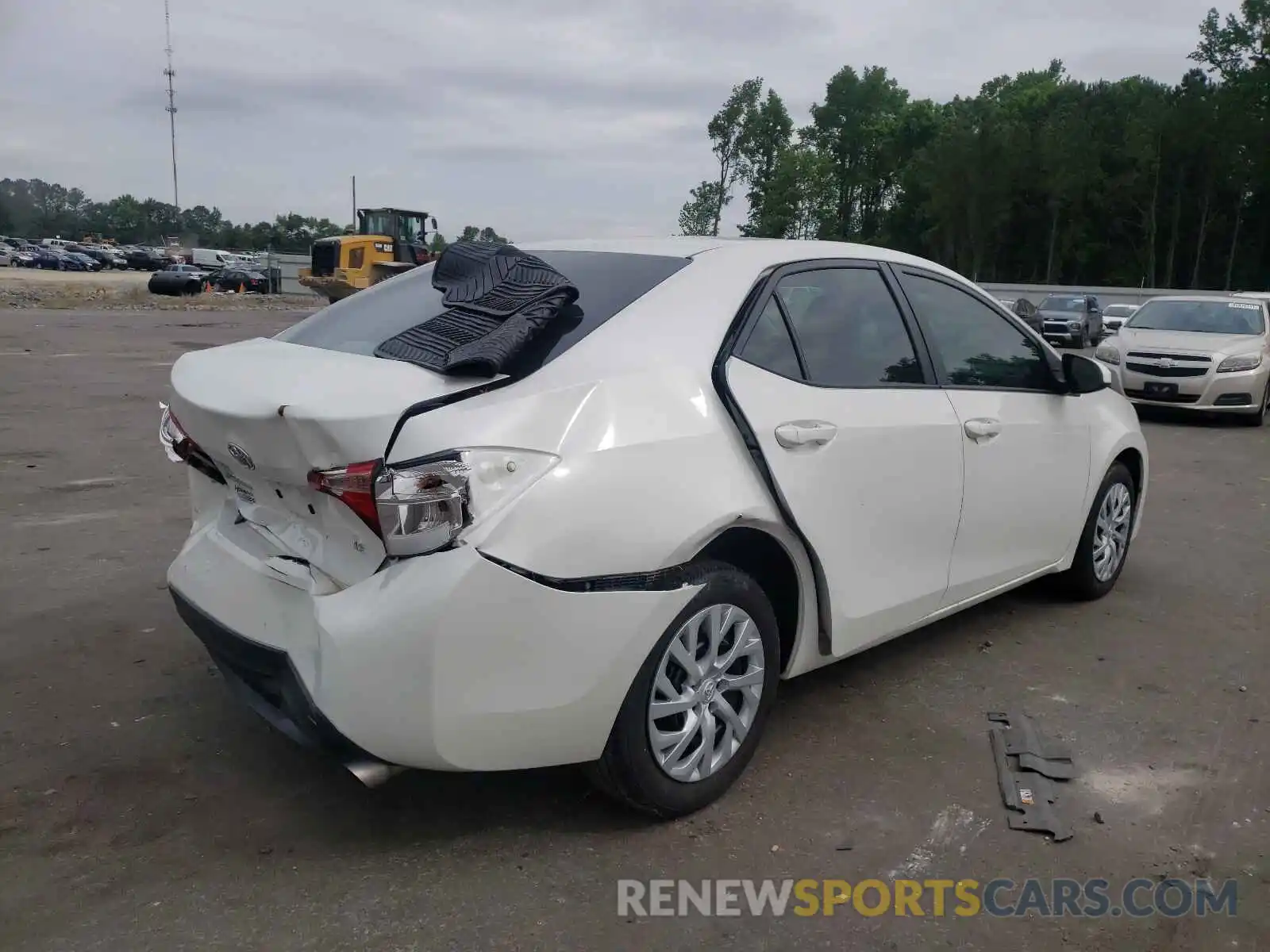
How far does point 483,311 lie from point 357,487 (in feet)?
2.46

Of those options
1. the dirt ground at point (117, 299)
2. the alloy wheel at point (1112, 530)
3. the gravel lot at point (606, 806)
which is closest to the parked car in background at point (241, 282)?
the dirt ground at point (117, 299)

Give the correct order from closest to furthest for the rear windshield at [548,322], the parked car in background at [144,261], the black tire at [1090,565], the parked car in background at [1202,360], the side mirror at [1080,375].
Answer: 1. the rear windshield at [548,322]
2. the side mirror at [1080,375]
3. the black tire at [1090,565]
4. the parked car in background at [1202,360]
5. the parked car in background at [144,261]

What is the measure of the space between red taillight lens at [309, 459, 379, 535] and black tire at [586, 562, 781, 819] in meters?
0.83

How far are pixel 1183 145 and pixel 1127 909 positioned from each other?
2383 inches

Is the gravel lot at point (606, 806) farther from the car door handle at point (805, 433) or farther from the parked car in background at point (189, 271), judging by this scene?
the parked car in background at point (189, 271)

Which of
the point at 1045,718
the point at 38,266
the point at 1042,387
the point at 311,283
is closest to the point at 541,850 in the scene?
the point at 1045,718

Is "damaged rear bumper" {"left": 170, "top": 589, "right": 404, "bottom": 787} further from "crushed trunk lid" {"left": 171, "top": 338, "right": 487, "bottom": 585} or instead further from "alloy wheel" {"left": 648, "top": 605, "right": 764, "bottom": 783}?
"alloy wheel" {"left": 648, "top": 605, "right": 764, "bottom": 783}

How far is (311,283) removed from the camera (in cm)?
3206

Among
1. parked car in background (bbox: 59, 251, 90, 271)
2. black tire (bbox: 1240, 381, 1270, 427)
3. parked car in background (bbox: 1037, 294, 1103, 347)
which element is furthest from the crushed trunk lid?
parked car in background (bbox: 59, 251, 90, 271)

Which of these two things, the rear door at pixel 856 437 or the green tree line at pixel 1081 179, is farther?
the green tree line at pixel 1081 179

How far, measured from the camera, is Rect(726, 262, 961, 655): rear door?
3.29 meters

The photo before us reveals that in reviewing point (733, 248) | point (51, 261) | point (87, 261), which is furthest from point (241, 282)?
point (733, 248)

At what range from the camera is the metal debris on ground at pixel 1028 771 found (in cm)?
319

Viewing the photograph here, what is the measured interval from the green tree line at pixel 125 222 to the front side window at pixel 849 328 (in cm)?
11302
